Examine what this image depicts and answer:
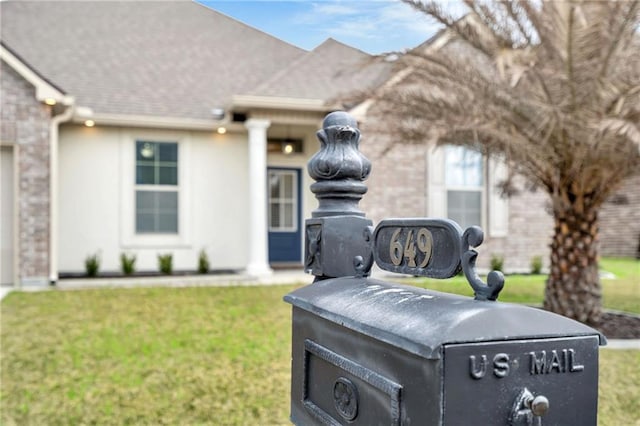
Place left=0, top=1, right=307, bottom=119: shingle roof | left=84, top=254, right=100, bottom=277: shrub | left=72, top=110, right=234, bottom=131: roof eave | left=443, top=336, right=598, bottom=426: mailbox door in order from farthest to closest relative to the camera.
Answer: left=0, top=1, right=307, bottom=119: shingle roof
left=72, top=110, right=234, bottom=131: roof eave
left=84, top=254, right=100, bottom=277: shrub
left=443, top=336, right=598, bottom=426: mailbox door

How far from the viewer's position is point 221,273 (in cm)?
1182

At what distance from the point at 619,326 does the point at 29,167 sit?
9073 millimetres

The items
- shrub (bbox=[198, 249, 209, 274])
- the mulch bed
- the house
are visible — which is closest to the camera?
the mulch bed

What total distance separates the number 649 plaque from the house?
29.7 feet

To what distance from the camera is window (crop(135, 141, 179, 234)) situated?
460 inches

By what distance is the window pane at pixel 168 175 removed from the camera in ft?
38.7

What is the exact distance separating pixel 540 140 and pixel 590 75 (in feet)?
2.56

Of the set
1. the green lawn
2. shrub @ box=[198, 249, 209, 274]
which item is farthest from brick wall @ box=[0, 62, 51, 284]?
shrub @ box=[198, 249, 209, 274]

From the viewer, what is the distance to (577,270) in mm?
6348

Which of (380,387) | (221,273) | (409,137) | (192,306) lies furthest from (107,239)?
(380,387)

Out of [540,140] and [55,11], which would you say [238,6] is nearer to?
[540,140]

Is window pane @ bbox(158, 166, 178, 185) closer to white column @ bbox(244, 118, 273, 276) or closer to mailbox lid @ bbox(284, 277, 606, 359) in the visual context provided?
white column @ bbox(244, 118, 273, 276)

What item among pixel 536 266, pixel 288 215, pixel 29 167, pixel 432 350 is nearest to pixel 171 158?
pixel 29 167

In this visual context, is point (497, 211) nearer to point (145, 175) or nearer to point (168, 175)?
point (168, 175)
